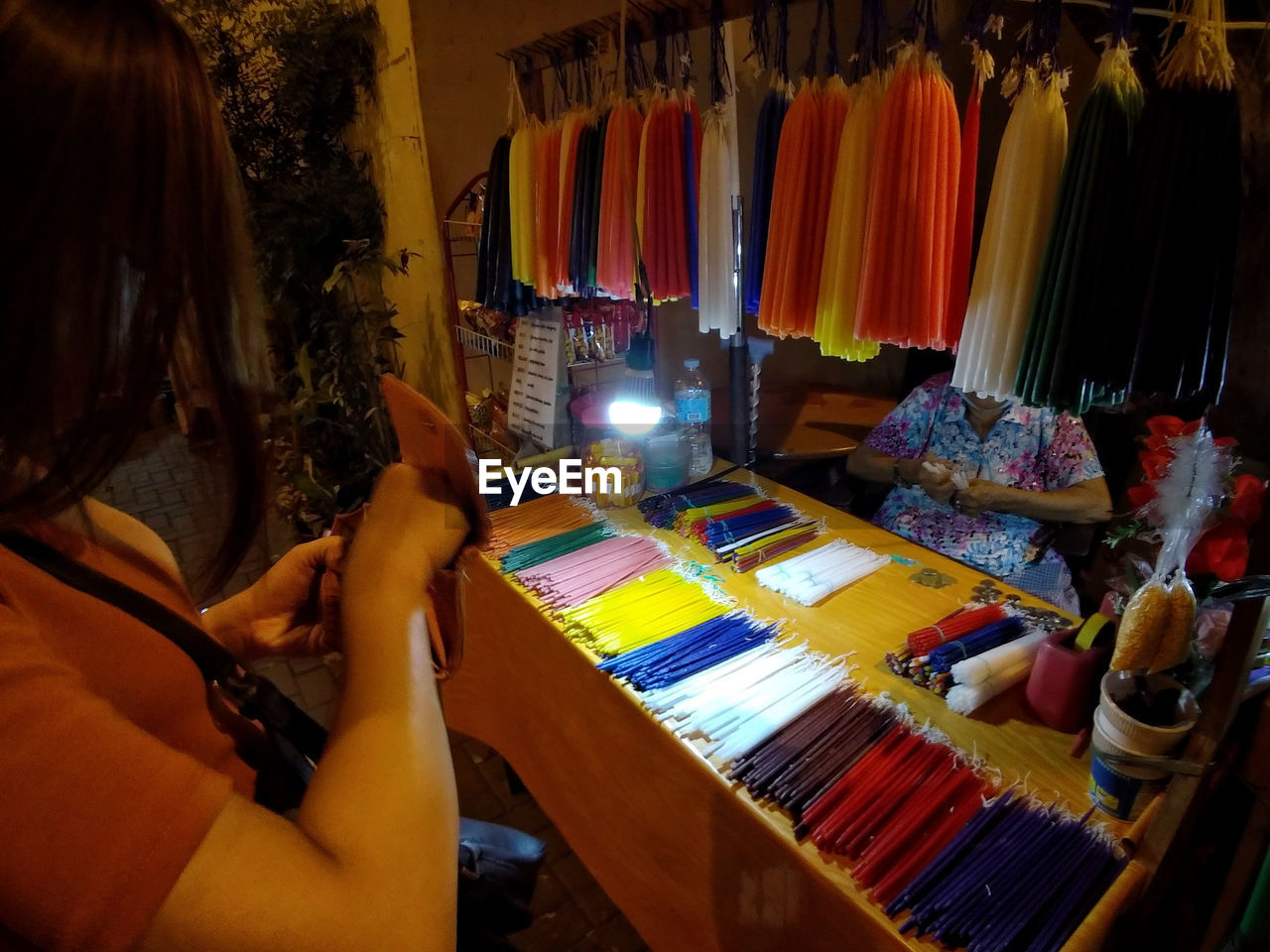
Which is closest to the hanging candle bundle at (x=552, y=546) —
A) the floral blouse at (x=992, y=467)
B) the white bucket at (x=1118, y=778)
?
the floral blouse at (x=992, y=467)

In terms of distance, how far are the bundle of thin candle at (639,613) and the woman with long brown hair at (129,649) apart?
84cm

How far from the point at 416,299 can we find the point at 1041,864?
3096 mm

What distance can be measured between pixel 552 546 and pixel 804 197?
3.41 ft

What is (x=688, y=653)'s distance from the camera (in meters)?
1.36

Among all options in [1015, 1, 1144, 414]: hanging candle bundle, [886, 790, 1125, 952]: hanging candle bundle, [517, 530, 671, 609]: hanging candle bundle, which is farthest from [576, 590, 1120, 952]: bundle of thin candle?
[1015, 1, 1144, 414]: hanging candle bundle

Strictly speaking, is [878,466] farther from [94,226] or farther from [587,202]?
[94,226]

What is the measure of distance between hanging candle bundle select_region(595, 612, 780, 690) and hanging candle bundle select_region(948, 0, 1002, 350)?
0.70m

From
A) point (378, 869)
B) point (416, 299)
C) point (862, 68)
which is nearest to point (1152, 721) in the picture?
point (378, 869)

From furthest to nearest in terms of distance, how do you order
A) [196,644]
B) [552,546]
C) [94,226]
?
[552,546], [196,644], [94,226]

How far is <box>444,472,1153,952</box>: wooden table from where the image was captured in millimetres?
1023

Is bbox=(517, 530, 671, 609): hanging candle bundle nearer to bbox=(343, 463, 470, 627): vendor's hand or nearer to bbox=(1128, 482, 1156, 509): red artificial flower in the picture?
bbox=(343, 463, 470, 627): vendor's hand

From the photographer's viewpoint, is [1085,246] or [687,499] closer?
[1085,246]

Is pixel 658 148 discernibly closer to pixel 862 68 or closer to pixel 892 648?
pixel 862 68

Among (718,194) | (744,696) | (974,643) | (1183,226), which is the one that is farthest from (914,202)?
(744,696)
